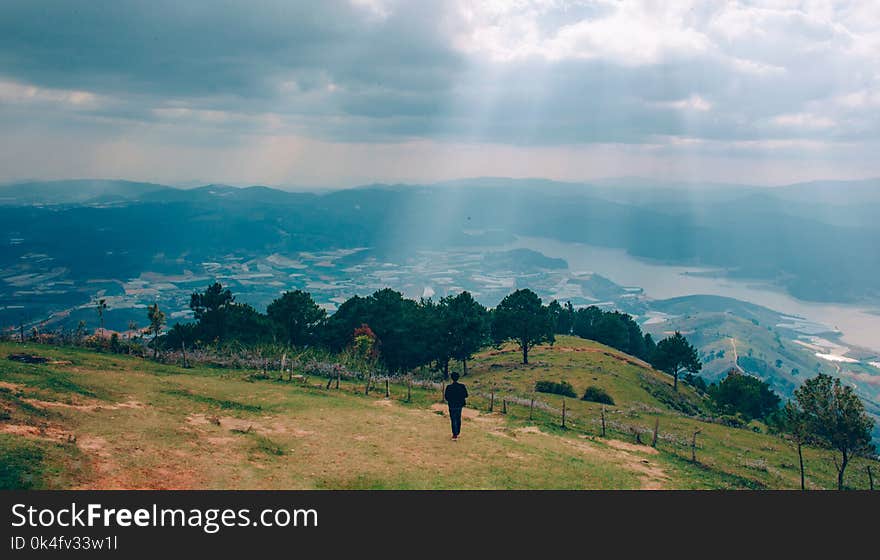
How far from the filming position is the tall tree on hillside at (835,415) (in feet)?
69.1

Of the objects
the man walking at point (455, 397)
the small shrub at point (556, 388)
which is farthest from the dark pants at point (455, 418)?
the small shrub at point (556, 388)

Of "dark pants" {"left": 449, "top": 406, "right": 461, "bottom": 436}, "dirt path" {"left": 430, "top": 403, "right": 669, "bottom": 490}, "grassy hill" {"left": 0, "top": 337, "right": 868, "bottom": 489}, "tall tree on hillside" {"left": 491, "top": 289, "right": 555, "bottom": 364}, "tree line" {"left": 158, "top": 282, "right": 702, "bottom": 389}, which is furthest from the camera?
"tall tree on hillside" {"left": 491, "top": 289, "right": 555, "bottom": 364}

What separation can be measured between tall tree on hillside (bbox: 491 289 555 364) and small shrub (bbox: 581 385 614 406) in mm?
15850

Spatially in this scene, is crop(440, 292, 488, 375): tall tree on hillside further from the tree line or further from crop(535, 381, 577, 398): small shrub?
crop(535, 381, 577, 398): small shrub

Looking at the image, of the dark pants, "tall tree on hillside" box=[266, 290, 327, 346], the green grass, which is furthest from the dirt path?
"tall tree on hillside" box=[266, 290, 327, 346]

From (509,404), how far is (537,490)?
748 inches

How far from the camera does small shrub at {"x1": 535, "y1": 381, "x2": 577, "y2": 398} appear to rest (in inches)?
1992

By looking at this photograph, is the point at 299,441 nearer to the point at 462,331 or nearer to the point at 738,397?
the point at 462,331

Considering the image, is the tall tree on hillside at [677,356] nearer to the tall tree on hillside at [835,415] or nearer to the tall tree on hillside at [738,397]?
the tall tree on hillside at [738,397]

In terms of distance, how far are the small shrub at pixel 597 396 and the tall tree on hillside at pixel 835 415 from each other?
2743 cm

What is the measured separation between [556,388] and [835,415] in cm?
3012

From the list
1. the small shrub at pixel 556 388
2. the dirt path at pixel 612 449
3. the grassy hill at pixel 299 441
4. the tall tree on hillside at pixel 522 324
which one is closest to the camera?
the grassy hill at pixel 299 441

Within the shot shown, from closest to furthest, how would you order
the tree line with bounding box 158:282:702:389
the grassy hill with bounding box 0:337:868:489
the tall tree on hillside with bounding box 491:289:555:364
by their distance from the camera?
the grassy hill with bounding box 0:337:868:489 → the tree line with bounding box 158:282:702:389 → the tall tree on hillside with bounding box 491:289:555:364
